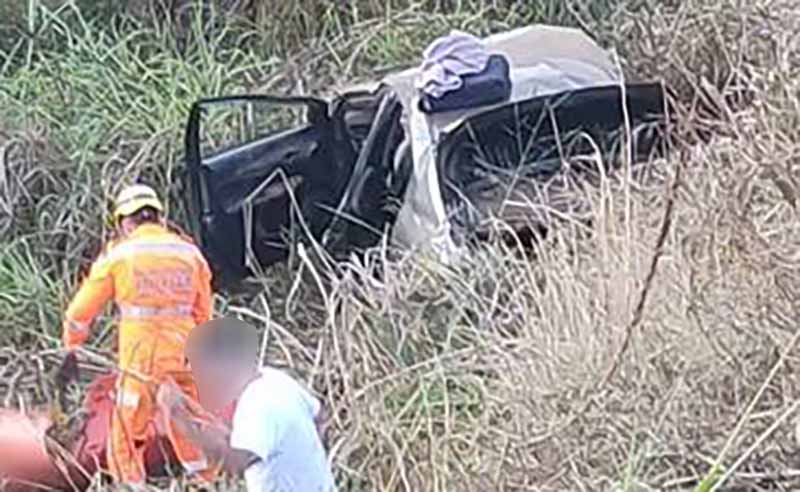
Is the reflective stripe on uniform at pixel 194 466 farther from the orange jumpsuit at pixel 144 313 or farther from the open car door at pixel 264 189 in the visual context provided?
the open car door at pixel 264 189

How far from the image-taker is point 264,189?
8320mm

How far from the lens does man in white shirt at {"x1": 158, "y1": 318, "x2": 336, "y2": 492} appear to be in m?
5.61

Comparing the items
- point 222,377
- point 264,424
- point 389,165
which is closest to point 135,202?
point 389,165

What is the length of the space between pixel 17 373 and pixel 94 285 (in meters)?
0.54

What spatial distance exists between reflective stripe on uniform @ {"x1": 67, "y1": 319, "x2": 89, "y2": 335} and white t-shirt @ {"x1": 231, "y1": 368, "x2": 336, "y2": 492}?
2062 millimetres

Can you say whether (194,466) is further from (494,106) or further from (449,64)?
(449,64)

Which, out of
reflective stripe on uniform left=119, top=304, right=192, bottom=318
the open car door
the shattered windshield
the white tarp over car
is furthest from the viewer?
the shattered windshield

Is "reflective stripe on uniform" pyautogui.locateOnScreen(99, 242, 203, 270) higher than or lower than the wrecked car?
higher

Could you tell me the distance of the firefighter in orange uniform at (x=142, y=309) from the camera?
7.24 metres

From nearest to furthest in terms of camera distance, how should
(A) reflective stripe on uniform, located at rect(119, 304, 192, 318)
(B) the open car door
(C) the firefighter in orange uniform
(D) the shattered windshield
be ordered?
(C) the firefighter in orange uniform, (A) reflective stripe on uniform, located at rect(119, 304, 192, 318), (B) the open car door, (D) the shattered windshield

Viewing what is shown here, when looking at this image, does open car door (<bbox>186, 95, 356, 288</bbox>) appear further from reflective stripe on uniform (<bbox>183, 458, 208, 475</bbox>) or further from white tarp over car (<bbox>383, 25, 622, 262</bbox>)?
reflective stripe on uniform (<bbox>183, 458, 208, 475</bbox>)

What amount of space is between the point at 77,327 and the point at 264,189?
1066 mm

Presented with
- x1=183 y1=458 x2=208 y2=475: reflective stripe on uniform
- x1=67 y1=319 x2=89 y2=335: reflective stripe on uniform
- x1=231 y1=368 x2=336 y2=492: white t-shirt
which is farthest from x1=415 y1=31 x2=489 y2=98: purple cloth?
x1=231 y1=368 x2=336 y2=492: white t-shirt

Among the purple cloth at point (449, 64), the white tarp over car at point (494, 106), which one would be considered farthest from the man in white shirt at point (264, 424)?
the purple cloth at point (449, 64)
